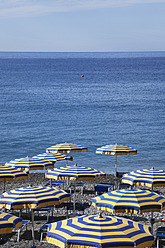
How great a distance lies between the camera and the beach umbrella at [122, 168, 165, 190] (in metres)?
14.4

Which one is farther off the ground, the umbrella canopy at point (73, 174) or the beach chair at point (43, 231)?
the umbrella canopy at point (73, 174)

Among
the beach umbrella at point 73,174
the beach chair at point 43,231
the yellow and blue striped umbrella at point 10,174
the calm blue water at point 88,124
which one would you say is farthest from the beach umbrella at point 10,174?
the calm blue water at point 88,124

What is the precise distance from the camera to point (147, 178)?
1458 centimetres

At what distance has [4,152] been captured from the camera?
35.6m

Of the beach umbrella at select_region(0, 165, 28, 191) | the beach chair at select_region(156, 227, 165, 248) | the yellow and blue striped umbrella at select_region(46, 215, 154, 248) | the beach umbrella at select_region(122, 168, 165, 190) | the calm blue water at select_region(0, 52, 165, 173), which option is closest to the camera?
Answer: the yellow and blue striped umbrella at select_region(46, 215, 154, 248)

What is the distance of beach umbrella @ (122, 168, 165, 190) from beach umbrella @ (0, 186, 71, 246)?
11.4 feet

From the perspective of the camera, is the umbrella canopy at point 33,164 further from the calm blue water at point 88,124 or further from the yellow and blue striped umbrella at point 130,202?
the calm blue water at point 88,124

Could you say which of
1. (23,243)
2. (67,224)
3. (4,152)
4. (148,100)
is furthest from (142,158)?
(148,100)

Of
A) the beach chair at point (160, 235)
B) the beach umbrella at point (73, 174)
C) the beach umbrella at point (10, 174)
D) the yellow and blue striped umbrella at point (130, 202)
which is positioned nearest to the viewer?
the yellow and blue striped umbrella at point (130, 202)

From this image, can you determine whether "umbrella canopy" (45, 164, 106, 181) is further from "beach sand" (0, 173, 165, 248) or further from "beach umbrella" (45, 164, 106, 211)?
"beach sand" (0, 173, 165, 248)

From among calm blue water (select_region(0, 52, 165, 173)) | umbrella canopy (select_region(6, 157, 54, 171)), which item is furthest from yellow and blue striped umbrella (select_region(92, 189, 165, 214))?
calm blue water (select_region(0, 52, 165, 173))

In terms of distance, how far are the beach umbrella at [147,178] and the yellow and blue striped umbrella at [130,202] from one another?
2519mm

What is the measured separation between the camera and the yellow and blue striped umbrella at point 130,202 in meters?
11.1

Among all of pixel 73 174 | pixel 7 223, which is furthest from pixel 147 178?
pixel 7 223
